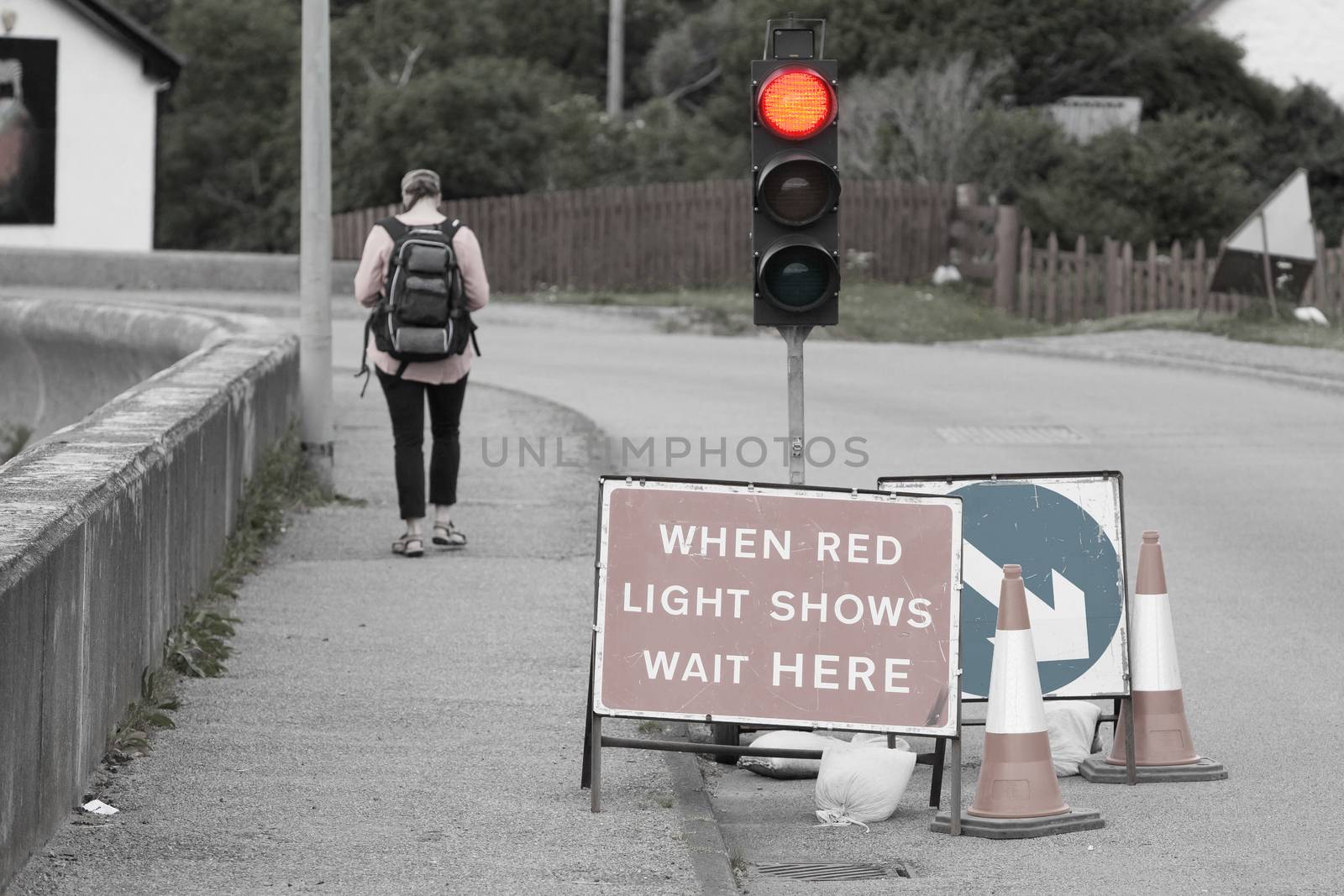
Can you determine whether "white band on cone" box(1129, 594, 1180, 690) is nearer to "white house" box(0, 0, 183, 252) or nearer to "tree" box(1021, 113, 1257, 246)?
"white house" box(0, 0, 183, 252)

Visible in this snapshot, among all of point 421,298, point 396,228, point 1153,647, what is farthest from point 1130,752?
point 396,228

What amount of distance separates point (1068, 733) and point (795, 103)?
7.44 feet

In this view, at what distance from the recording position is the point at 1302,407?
16812 millimetres

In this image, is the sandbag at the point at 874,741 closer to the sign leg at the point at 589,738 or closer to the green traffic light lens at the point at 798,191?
the sign leg at the point at 589,738

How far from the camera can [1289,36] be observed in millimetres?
51531

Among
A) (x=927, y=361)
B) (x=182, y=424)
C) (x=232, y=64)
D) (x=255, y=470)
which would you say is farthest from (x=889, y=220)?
(x=232, y=64)

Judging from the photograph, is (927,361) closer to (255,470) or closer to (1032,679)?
(255,470)

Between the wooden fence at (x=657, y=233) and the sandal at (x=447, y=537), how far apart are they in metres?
19.7

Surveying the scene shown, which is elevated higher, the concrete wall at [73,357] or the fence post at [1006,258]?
the fence post at [1006,258]

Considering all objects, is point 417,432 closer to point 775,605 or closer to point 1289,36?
point 775,605

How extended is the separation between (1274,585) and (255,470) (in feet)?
16.1

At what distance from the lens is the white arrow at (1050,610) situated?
6488 millimetres

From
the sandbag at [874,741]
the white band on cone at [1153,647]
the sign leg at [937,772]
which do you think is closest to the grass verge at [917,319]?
the white band on cone at [1153,647]

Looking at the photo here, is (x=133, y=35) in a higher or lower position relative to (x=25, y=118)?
higher
